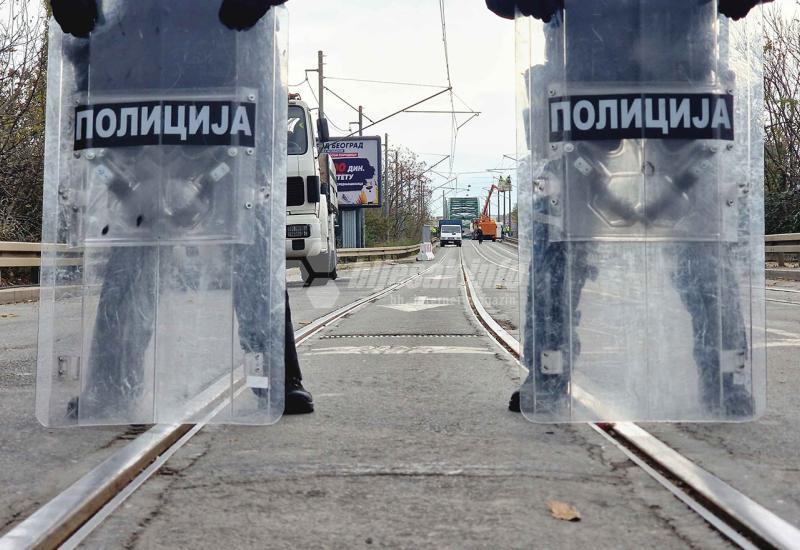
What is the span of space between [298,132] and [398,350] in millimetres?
9259

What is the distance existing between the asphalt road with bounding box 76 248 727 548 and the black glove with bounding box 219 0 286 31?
1.59 metres

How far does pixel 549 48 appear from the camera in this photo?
3.42 meters

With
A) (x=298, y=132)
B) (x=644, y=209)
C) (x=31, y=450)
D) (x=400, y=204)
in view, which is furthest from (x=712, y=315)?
(x=400, y=204)

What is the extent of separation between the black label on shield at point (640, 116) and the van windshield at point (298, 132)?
12.0 meters

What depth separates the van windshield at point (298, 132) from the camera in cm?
1510

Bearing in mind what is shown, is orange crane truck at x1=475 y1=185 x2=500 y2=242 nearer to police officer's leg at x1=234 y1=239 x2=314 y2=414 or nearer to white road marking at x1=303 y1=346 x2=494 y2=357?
white road marking at x1=303 y1=346 x2=494 y2=357

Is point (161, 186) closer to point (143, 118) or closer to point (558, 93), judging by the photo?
point (143, 118)

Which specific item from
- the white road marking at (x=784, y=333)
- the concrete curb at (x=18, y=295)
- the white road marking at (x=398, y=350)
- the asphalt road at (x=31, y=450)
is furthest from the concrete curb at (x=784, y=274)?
the asphalt road at (x=31, y=450)

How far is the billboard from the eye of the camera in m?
48.9

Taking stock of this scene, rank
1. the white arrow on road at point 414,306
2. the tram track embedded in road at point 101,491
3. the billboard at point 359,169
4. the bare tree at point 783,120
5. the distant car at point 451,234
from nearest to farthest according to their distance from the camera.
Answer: the tram track embedded in road at point 101,491
the white arrow on road at point 414,306
the bare tree at point 783,120
the billboard at point 359,169
the distant car at point 451,234

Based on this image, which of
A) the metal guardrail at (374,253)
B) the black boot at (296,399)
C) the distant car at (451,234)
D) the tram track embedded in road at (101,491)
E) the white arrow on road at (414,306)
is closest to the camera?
the tram track embedded in road at (101,491)

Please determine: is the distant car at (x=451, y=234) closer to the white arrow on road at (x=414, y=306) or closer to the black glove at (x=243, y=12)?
the white arrow on road at (x=414, y=306)

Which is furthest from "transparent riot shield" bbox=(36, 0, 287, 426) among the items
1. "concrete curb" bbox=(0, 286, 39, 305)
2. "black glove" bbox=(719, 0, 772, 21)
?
"concrete curb" bbox=(0, 286, 39, 305)

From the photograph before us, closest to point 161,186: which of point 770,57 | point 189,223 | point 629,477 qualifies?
point 189,223
